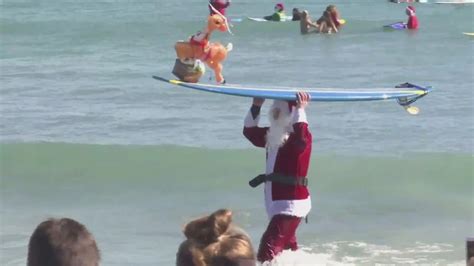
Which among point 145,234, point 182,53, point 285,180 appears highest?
point 182,53

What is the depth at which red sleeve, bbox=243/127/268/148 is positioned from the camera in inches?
251

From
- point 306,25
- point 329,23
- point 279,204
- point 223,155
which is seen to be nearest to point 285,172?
point 279,204

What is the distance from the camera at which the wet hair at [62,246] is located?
3.20m

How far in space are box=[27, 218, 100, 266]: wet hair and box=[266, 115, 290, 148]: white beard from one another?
9.80 ft

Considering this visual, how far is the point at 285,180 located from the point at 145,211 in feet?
10.2

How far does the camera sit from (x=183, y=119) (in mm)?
12961

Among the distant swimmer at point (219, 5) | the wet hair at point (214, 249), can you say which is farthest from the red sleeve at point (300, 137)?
the wet hair at point (214, 249)

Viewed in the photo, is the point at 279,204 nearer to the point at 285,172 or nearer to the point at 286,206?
the point at 286,206

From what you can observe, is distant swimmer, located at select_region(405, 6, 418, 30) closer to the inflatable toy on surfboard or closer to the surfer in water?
the inflatable toy on surfboard

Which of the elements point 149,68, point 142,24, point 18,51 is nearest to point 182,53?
point 149,68

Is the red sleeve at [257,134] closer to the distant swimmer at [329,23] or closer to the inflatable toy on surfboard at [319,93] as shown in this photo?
the inflatable toy on surfboard at [319,93]

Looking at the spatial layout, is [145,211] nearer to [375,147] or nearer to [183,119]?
[375,147]

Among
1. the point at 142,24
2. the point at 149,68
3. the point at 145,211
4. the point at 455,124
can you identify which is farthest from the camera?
the point at 142,24

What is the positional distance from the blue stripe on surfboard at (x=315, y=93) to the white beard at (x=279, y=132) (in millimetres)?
132
